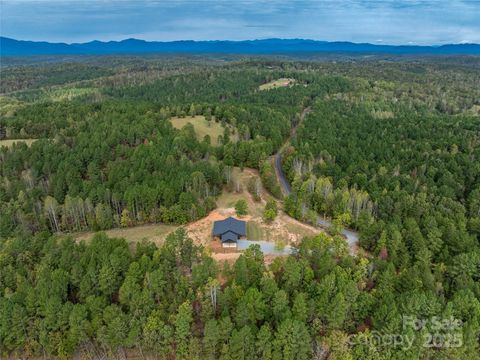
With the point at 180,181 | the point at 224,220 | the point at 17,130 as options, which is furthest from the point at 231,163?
the point at 17,130

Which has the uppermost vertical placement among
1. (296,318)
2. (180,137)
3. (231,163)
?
(180,137)

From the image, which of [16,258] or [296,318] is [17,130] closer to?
[16,258]

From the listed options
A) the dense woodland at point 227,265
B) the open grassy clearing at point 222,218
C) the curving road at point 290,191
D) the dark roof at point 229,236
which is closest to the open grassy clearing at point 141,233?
the open grassy clearing at point 222,218

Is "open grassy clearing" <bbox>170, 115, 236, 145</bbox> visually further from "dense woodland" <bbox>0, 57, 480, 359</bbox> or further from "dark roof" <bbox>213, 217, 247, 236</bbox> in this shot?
"dark roof" <bbox>213, 217, 247, 236</bbox>

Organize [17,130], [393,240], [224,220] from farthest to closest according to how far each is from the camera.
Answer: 1. [17,130]
2. [224,220]
3. [393,240]

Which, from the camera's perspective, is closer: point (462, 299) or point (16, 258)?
point (462, 299)

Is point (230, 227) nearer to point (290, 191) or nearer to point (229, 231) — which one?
point (229, 231)

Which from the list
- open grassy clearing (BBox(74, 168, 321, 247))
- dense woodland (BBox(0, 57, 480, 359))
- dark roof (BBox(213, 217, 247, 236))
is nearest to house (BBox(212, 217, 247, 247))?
dark roof (BBox(213, 217, 247, 236))
